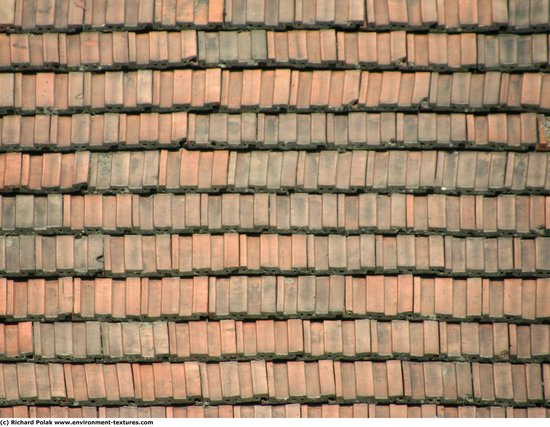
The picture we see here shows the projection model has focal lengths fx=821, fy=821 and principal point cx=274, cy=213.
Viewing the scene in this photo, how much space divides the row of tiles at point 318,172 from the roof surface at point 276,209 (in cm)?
2

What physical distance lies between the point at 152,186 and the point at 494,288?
10.1ft

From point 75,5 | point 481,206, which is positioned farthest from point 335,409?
point 75,5

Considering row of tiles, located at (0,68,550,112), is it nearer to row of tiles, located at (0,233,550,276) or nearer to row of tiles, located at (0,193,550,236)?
row of tiles, located at (0,193,550,236)

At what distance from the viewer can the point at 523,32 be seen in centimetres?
716

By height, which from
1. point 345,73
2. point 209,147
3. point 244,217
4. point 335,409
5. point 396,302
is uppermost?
point 345,73

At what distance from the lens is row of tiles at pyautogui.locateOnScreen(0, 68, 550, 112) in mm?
7152

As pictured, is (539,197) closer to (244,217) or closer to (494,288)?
(494,288)

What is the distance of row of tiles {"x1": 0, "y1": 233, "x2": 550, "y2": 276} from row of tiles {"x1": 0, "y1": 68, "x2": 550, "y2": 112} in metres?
1.15

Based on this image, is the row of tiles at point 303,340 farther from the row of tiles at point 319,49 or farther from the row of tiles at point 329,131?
the row of tiles at point 319,49

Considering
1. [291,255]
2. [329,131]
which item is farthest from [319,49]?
[291,255]

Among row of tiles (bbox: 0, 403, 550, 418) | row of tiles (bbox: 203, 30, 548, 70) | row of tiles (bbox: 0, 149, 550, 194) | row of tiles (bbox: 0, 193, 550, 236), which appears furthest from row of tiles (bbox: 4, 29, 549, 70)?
row of tiles (bbox: 0, 403, 550, 418)

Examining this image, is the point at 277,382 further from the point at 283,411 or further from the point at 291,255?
the point at 291,255

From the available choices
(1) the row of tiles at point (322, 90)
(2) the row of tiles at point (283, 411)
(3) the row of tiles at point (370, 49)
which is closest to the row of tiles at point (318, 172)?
(1) the row of tiles at point (322, 90)

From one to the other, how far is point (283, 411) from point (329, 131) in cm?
245
